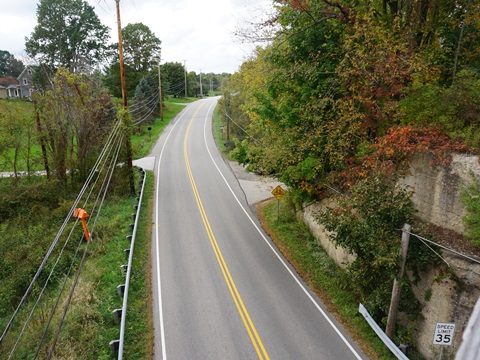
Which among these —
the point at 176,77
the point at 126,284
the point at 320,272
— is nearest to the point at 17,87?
the point at 176,77

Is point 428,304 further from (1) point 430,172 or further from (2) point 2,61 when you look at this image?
(2) point 2,61

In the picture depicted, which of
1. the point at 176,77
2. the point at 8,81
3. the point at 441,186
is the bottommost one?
the point at 441,186

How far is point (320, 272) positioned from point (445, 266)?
6.37 meters

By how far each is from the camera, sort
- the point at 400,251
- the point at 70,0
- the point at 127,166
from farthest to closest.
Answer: the point at 70,0 < the point at 127,166 < the point at 400,251

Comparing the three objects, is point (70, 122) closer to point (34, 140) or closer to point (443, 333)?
point (34, 140)

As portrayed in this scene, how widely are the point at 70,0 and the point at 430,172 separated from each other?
5402cm

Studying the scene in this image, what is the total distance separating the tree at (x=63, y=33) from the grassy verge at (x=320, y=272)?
38.3 meters

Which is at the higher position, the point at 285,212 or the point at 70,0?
the point at 70,0

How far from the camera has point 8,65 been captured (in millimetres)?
80750

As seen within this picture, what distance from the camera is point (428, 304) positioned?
419 inches

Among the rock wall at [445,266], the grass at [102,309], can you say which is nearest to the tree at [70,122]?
the grass at [102,309]

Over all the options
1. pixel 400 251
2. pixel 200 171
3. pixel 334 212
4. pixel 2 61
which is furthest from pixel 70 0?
pixel 400 251

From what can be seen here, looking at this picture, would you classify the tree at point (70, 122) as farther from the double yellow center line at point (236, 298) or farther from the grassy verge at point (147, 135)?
the grassy verge at point (147, 135)

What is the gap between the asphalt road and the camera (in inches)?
461
